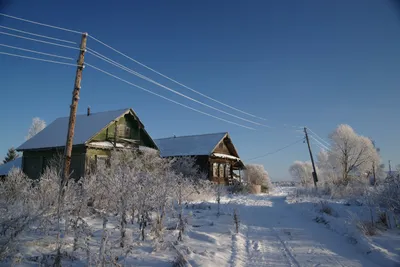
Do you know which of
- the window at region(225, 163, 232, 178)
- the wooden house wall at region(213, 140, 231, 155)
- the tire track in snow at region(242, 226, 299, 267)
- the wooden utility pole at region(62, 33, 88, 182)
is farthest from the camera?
the window at region(225, 163, 232, 178)

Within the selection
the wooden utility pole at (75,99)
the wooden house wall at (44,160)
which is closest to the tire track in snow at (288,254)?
the wooden utility pole at (75,99)

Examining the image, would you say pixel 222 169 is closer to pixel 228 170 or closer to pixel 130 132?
pixel 228 170

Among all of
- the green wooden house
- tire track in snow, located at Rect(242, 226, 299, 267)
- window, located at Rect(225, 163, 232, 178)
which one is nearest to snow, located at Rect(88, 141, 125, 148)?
the green wooden house

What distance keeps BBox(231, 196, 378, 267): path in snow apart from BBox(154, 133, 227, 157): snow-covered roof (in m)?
17.9

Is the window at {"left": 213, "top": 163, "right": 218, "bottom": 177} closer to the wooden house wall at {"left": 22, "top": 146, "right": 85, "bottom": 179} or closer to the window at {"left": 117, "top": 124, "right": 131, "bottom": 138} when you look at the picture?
the window at {"left": 117, "top": 124, "right": 131, "bottom": 138}

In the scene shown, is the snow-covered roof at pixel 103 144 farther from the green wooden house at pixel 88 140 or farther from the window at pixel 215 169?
the window at pixel 215 169

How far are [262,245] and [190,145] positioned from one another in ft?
77.5

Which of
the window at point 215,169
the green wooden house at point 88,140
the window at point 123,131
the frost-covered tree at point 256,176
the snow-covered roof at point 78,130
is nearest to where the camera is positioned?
the green wooden house at point 88,140

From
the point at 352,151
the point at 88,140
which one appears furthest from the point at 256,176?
the point at 88,140

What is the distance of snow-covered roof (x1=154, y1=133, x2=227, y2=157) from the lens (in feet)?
92.9

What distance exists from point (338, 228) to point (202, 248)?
469cm

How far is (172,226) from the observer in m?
8.36

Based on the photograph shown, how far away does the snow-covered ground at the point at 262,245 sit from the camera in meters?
5.45

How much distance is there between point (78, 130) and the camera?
2061 cm
